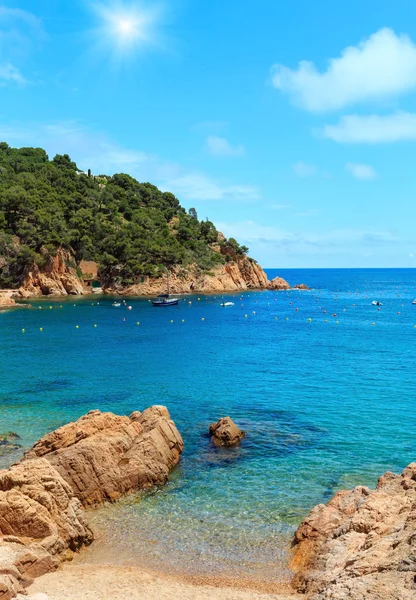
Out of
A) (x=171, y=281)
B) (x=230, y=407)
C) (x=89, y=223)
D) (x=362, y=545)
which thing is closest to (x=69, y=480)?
(x=362, y=545)

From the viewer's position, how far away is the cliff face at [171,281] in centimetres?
10244

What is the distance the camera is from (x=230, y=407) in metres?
29.3

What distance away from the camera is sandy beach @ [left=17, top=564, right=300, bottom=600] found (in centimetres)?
1163

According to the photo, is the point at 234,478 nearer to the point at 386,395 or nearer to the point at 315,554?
the point at 315,554

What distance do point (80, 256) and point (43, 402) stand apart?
8881 centimetres

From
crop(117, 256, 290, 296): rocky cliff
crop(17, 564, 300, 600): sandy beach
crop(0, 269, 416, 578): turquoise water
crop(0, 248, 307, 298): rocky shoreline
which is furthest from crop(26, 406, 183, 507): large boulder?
crop(117, 256, 290, 296): rocky cliff

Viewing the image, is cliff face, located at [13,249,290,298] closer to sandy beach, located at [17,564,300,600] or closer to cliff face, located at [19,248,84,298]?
cliff face, located at [19,248,84,298]

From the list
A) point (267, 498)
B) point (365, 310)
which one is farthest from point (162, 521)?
point (365, 310)

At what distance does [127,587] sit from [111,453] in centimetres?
692

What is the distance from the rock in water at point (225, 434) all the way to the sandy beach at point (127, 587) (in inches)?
395

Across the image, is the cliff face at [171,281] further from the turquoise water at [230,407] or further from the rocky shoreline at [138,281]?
the turquoise water at [230,407]

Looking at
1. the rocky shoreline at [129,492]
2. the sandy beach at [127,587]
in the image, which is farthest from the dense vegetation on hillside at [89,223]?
the sandy beach at [127,587]

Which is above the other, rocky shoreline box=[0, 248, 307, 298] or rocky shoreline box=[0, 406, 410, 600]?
rocky shoreline box=[0, 248, 307, 298]

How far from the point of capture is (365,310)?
96.2 meters
